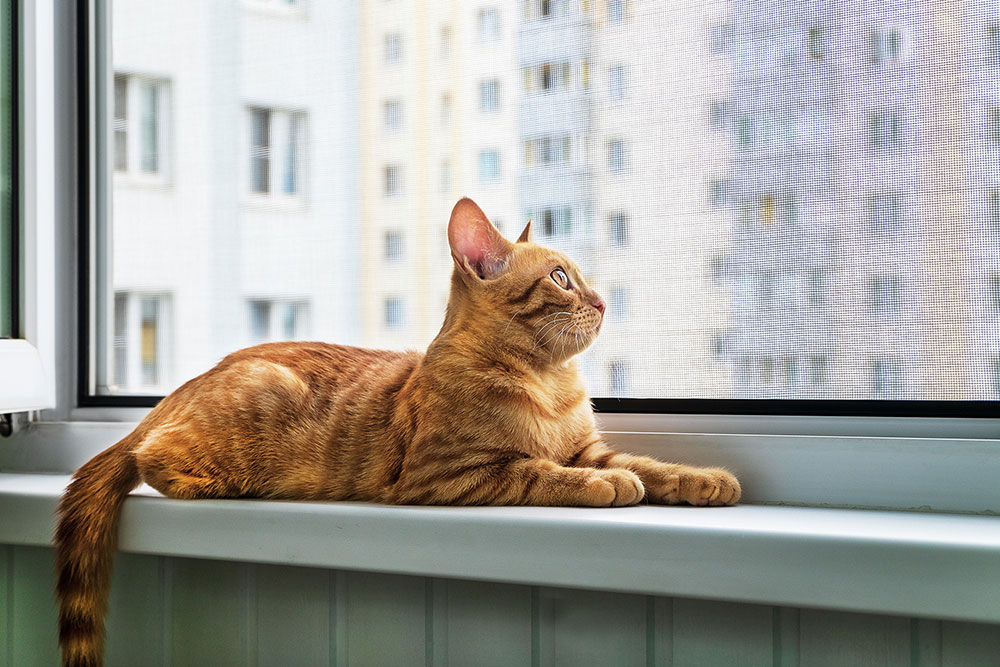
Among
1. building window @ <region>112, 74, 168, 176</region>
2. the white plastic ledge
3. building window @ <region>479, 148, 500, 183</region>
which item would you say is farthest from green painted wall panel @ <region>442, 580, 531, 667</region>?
building window @ <region>112, 74, 168, 176</region>

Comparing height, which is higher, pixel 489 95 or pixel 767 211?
pixel 489 95

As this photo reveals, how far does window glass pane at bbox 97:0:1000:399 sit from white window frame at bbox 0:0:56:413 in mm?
101

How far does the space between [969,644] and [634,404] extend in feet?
1.59

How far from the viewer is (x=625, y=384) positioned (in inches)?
45.9

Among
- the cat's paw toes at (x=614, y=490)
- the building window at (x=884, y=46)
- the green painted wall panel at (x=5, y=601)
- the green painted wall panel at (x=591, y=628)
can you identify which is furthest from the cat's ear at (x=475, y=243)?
the green painted wall panel at (x=5, y=601)

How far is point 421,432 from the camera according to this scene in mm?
986

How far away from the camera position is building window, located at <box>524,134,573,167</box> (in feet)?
3.93

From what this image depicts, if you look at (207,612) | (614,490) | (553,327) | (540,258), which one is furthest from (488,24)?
(207,612)

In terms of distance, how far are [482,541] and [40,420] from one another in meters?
0.93

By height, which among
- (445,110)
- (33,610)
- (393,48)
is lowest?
(33,610)

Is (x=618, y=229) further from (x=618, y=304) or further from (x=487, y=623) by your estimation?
(x=487, y=623)

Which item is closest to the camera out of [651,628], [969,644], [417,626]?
[969,644]

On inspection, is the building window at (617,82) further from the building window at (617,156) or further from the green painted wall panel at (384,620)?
the green painted wall panel at (384,620)

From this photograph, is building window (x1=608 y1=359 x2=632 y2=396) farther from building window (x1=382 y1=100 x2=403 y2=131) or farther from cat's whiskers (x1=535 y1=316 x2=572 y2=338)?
building window (x1=382 y1=100 x2=403 y2=131)
